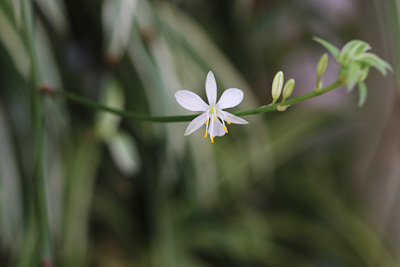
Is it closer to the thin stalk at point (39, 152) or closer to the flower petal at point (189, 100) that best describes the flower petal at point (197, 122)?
the flower petal at point (189, 100)

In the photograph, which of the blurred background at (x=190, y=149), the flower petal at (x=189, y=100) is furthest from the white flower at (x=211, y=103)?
the blurred background at (x=190, y=149)

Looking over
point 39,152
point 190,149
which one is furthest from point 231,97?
point 190,149

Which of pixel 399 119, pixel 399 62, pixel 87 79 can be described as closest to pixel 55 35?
pixel 87 79

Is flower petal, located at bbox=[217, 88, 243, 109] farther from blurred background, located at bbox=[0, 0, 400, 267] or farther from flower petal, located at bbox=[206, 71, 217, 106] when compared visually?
blurred background, located at bbox=[0, 0, 400, 267]

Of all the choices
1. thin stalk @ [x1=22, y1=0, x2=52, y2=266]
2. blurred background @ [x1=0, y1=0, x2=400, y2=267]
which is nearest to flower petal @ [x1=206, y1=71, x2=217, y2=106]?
thin stalk @ [x1=22, y1=0, x2=52, y2=266]

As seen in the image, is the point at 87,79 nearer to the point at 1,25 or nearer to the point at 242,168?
the point at 1,25
